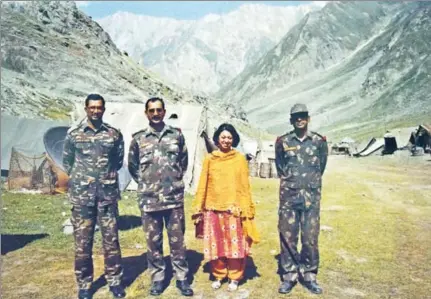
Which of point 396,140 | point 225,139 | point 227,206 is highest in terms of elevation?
point 396,140

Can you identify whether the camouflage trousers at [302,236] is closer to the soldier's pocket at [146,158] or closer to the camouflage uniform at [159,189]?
the camouflage uniform at [159,189]

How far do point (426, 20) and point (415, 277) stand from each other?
105 m

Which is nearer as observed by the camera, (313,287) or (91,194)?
(91,194)

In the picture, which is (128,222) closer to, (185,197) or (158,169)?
(185,197)

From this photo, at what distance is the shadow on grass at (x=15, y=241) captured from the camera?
8.86 meters

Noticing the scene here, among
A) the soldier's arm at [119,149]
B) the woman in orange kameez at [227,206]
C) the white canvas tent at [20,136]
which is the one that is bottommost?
the woman in orange kameez at [227,206]

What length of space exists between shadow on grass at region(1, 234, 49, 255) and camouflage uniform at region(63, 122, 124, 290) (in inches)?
136

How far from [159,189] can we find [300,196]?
86.3 inches

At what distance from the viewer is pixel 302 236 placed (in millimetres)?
6633

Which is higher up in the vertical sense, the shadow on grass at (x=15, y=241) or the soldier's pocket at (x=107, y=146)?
the soldier's pocket at (x=107, y=146)

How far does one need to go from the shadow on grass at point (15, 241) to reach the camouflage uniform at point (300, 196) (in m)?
5.86

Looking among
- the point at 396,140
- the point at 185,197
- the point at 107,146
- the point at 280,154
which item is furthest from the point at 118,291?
the point at 396,140

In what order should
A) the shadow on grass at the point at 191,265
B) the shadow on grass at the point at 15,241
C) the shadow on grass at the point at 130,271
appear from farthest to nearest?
1. the shadow on grass at the point at 15,241
2. the shadow on grass at the point at 191,265
3. the shadow on grass at the point at 130,271

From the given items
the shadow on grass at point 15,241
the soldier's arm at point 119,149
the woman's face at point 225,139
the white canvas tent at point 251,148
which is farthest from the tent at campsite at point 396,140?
the soldier's arm at point 119,149
